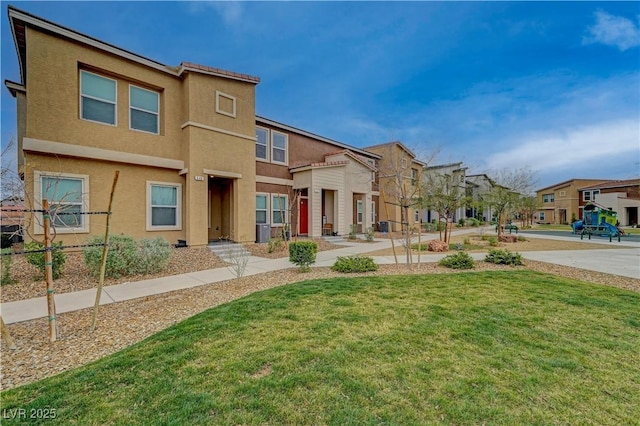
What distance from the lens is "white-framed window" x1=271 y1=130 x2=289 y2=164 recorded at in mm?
15594

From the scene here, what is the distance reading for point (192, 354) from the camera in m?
3.24

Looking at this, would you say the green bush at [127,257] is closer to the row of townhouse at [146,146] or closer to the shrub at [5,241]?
the row of townhouse at [146,146]

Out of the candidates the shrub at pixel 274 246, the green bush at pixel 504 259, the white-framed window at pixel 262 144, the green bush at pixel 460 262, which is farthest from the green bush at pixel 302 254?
the white-framed window at pixel 262 144

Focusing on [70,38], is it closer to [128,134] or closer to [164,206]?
[128,134]

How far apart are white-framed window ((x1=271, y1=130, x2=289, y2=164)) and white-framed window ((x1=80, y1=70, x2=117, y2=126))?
24.4 feet

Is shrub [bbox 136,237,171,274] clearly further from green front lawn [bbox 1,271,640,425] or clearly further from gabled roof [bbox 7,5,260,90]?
gabled roof [bbox 7,5,260,90]

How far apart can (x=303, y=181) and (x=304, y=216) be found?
2413 millimetres

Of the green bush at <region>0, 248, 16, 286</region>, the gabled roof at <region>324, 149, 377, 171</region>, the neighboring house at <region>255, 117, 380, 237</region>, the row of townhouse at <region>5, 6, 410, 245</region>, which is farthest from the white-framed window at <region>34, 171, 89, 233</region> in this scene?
the gabled roof at <region>324, 149, 377, 171</region>

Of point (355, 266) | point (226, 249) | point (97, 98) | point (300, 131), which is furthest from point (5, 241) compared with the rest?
point (300, 131)

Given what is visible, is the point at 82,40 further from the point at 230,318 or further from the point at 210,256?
the point at 230,318

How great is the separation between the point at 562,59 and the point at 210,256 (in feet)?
67.1

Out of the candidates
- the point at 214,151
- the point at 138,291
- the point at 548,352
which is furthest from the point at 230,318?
the point at 214,151

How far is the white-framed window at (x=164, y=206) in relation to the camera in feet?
35.3

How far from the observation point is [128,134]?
10.3 m
